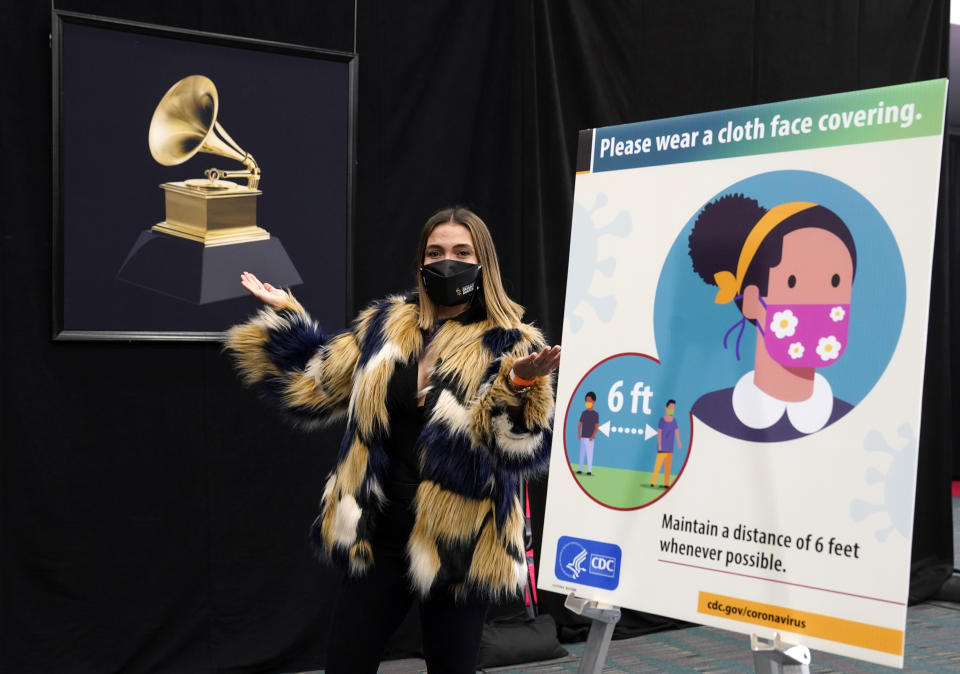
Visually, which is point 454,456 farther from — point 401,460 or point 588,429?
point 588,429

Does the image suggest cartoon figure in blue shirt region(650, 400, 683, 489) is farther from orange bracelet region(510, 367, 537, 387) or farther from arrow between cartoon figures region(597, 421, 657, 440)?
orange bracelet region(510, 367, 537, 387)

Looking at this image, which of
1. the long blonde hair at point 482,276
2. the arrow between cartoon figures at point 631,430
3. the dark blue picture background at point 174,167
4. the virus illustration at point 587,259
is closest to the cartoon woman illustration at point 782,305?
the arrow between cartoon figures at point 631,430

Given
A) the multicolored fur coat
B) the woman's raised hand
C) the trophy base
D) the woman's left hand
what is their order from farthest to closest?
the trophy base → the woman's raised hand → the multicolored fur coat → the woman's left hand

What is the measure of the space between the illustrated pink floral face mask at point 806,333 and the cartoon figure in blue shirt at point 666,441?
0.24 metres

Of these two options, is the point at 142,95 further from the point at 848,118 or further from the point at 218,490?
the point at 848,118

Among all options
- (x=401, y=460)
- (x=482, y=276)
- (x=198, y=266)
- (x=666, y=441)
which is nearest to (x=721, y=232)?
(x=666, y=441)

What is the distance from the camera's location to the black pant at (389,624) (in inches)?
78.1

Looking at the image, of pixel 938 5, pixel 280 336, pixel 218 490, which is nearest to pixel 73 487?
pixel 218 490

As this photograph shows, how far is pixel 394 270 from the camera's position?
362 cm

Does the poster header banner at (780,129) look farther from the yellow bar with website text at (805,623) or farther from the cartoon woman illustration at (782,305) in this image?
the yellow bar with website text at (805,623)

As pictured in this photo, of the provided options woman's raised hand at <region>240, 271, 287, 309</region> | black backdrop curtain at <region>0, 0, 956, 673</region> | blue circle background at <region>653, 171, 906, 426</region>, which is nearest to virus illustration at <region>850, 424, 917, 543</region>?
blue circle background at <region>653, 171, 906, 426</region>

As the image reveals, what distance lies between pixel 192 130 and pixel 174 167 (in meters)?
0.15

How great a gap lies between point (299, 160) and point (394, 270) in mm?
540

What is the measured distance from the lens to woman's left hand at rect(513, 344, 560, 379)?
1866 millimetres
